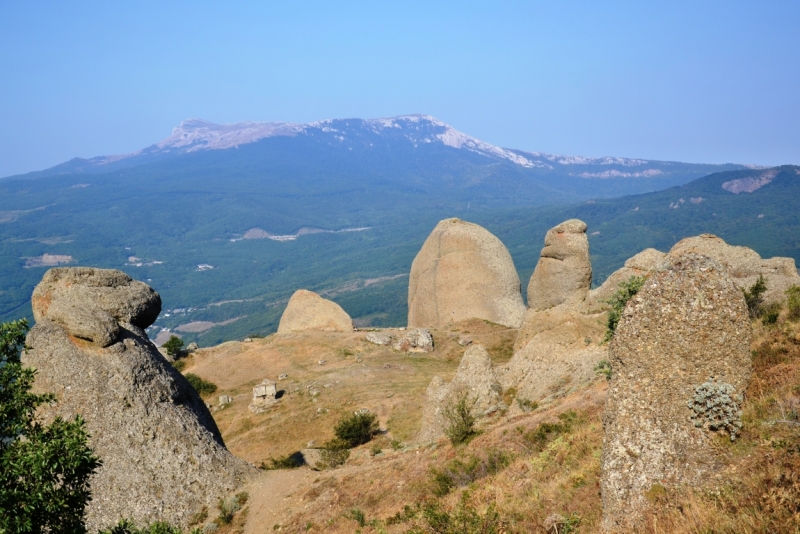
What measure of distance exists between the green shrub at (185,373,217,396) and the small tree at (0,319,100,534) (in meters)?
21.8

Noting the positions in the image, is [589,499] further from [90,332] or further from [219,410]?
[219,410]

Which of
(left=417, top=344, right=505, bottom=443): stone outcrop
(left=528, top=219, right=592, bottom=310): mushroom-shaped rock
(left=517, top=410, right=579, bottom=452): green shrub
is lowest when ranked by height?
(left=417, top=344, right=505, bottom=443): stone outcrop

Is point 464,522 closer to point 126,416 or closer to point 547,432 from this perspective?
point 547,432

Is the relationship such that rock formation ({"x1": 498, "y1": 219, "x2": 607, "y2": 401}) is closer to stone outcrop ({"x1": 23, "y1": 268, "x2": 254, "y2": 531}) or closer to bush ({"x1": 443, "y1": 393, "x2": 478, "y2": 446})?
bush ({"x1": 443, "y1": 393, "x2": 478, "y2": 446})

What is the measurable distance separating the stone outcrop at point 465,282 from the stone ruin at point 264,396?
13692 millimetres

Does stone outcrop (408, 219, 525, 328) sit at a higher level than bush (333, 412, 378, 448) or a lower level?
higher

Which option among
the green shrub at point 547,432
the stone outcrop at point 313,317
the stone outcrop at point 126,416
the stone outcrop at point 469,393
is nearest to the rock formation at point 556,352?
the stone outcrop at point 469,393

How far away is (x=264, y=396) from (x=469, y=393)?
38.9ft

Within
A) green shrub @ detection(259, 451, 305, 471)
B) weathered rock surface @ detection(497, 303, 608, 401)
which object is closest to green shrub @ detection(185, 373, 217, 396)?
green shrub @ detection(259, 451, 305, 471)

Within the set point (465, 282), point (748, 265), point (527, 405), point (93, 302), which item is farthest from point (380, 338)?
point (93, 302)

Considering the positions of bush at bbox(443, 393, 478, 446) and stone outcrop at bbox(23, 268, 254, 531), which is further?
bush at bbox(443, 393, 478, 446)

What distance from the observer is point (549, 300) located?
98.6 ft

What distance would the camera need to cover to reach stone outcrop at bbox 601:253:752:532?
7.14m

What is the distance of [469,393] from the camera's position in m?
19.0
